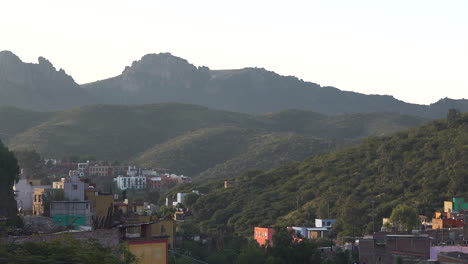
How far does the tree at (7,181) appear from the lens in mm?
49938

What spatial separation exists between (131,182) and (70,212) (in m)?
102

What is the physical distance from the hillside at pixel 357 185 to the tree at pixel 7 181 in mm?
31524

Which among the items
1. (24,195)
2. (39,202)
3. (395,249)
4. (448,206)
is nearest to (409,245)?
(395,249)

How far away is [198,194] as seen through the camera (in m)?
114

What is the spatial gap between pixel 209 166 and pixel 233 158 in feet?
21.4

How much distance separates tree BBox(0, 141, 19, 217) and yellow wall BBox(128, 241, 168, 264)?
19.2 m

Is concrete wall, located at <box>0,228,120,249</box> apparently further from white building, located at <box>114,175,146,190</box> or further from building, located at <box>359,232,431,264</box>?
white building, located at <box>114,175,146,190</box>

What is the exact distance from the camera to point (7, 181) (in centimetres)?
5475

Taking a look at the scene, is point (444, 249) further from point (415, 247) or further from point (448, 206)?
point (448, 206)

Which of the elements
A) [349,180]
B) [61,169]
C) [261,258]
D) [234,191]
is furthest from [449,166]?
[61,169]

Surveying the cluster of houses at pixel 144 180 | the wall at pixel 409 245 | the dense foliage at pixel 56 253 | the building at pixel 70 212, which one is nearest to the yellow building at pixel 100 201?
the building at pixel 70 212

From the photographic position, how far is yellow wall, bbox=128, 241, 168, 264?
30.5 metres

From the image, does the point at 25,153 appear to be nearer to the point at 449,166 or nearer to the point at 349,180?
the point at 349,180

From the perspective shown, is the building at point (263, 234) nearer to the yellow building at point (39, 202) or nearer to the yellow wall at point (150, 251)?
the yellow building at point (39, 202)
